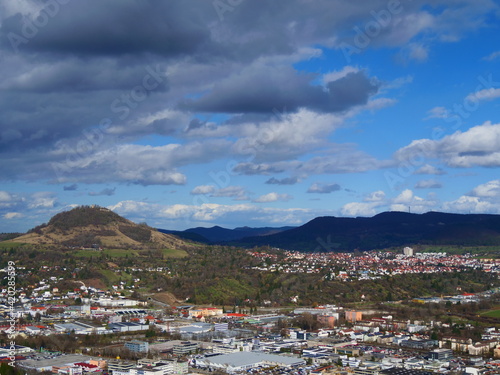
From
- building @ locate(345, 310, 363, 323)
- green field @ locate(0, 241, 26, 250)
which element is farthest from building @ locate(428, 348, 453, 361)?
green field @ locate(0, 241, 26, 250)

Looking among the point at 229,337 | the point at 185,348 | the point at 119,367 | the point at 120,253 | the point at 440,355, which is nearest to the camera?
the point at 119,367

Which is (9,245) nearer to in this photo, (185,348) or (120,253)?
(120,253)

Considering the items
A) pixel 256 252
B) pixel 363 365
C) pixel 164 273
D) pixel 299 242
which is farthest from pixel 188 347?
pixel 299 242

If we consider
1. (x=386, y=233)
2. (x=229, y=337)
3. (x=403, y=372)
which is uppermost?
(x=386, y=233)

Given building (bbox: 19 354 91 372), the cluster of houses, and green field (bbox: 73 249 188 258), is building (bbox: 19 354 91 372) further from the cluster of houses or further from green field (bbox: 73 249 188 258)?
green field (bbox: 73 249 188 258)

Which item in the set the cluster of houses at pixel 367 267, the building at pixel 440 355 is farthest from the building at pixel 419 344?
the cluster of houses at pixel 367 267

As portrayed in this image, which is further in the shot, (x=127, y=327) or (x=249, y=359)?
(x=127, y=327)

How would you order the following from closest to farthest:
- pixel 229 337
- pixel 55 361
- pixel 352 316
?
pixel 55 361
pixel 229 337
pixel 352 316

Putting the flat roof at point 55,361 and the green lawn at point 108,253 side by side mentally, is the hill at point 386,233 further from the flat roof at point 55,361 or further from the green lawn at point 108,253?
the flat roof at point 55,361

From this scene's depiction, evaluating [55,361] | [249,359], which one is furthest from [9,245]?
[249,359]
